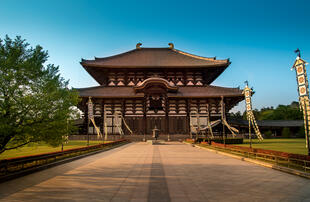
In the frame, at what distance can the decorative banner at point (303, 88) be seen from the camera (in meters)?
9.50

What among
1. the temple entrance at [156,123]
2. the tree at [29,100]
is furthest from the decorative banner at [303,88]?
the temple entrance at [156,123]

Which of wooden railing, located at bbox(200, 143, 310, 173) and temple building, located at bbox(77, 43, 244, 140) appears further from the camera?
temple building, located at bbox(77, 43, 244, 140)

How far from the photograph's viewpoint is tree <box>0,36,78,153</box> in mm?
7809

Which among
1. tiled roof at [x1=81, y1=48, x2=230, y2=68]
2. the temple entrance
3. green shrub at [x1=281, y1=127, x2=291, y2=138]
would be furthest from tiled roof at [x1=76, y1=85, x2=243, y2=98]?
green shrub at [x1=281, y1=127, x2=291, y2=138]

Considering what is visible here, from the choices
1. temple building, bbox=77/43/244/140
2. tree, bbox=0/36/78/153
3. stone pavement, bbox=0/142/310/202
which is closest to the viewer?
stone pavement, bbox=0/142/310/202

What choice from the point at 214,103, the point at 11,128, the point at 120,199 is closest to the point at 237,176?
the point at 120,199

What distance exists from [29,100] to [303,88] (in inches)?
492

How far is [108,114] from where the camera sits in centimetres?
3853

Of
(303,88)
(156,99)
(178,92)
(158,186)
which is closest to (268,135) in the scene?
(178,92)

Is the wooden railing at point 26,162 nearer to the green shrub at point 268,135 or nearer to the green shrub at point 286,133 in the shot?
the green shrub at point 268,135

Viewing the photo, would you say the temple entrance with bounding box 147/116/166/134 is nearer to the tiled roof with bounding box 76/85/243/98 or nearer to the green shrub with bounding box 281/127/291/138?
the tiled roof with bounding box 76/85/243/98

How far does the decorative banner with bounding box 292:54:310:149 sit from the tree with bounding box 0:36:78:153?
11.5 metres

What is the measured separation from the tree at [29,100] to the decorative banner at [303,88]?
1145 centimetres

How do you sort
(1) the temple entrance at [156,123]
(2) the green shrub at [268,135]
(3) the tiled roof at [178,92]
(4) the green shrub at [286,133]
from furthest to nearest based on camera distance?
(4) the green shrub at [286,133], (2) the green shrub at [268,135], (1) the temple entrance at [156,123], (3) the tiled roof at [178,92]
